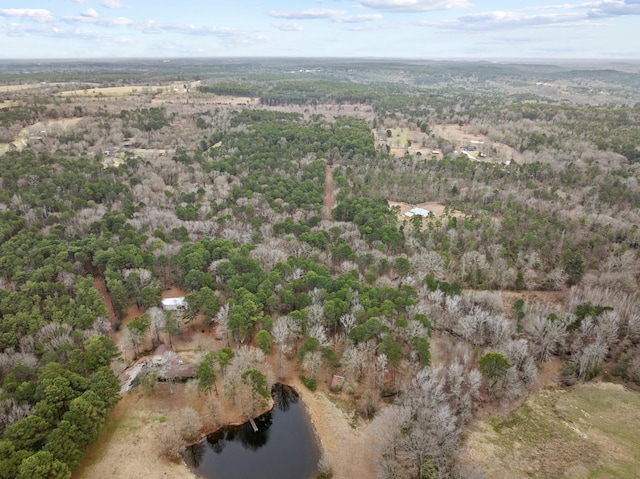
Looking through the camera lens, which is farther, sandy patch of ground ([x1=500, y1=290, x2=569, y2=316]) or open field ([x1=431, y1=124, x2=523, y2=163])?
open field ([x1=431, y1=124, x2=523, y2=163])

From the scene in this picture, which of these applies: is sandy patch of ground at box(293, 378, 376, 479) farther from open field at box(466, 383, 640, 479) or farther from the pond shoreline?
open field at box(466, 383, 640, 479)

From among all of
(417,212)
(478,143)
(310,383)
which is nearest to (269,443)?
(310,383)

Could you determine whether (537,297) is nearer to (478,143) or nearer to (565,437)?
(565,437)

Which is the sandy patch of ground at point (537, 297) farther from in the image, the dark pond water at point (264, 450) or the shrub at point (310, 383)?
the dark pond water at point (264, 450)

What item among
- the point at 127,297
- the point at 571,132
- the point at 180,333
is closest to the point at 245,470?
the point at 180,333

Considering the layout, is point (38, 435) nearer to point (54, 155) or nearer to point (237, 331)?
point (237, 331)

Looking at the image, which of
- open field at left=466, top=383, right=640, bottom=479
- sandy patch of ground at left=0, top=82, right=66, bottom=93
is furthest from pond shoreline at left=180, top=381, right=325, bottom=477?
sandy patch of ground at left=0, top=82, right=66, bottom=93

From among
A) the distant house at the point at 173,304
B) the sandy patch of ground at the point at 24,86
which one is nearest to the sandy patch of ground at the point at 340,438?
the distant house at the point at 173,304
